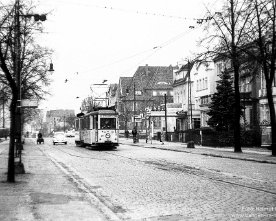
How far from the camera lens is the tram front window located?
3738 cm

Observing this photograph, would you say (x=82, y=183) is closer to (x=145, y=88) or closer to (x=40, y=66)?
(x=40, y=66)

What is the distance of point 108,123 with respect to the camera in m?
37.6

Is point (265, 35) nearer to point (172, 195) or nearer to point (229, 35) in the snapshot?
point (229, 35)

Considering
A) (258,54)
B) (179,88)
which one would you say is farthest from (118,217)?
(179,88)

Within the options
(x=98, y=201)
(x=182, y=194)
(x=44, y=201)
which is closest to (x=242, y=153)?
(x=182, y=194)

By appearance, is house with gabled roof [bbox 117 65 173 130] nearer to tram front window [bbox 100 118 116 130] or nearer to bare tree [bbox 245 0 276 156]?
tram front window [bbox 100 118 116 130]

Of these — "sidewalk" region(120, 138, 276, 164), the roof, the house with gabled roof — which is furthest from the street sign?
the roof

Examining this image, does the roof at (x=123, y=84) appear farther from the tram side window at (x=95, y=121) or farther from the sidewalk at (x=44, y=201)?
the sidewalk at (x=44, y=201)

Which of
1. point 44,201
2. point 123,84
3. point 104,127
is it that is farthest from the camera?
point 123,84

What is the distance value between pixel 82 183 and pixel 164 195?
3767 millimetres

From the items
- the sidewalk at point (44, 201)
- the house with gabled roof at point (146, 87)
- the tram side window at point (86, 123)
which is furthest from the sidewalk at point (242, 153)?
the house with gabled roof at point (146, 87)

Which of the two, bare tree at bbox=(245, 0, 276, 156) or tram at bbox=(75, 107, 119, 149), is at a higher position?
bare tree at bbox=(245, 0, 276, 156)

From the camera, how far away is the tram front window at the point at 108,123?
3738 cm

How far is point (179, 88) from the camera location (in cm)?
7694
